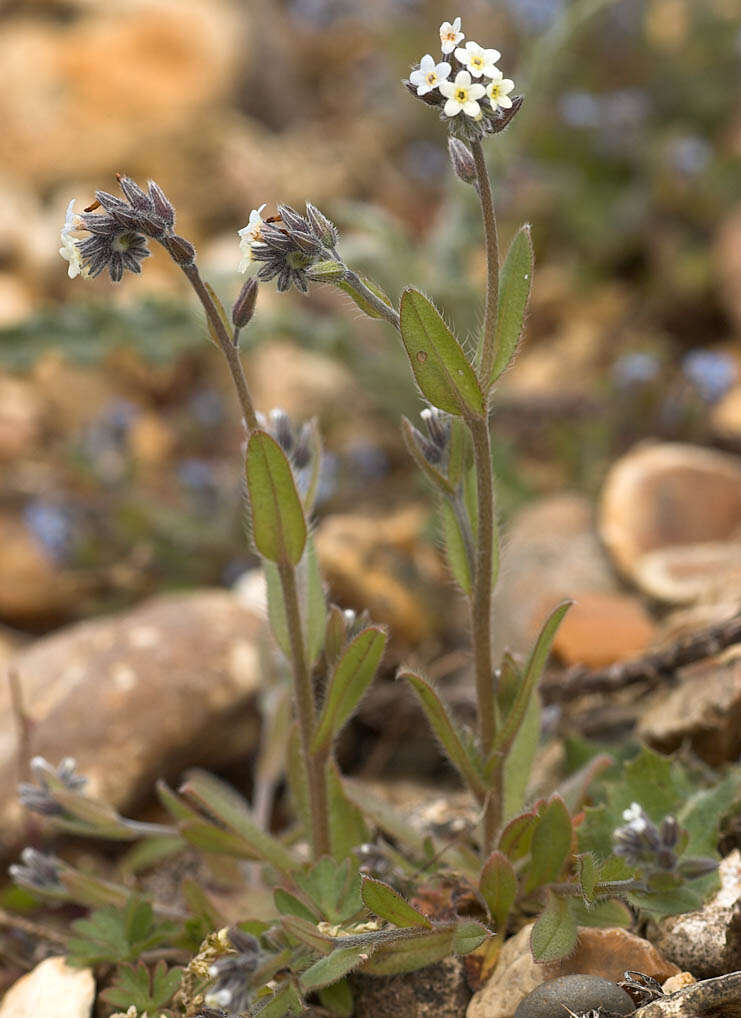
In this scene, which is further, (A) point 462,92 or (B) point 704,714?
(B) point 704,714

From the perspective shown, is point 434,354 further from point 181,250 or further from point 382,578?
point 382,578

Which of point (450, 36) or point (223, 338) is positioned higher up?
point (450, 36)

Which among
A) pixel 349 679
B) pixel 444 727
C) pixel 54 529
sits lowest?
pixel 444 727

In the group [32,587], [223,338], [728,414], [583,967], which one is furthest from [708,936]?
[32,587]

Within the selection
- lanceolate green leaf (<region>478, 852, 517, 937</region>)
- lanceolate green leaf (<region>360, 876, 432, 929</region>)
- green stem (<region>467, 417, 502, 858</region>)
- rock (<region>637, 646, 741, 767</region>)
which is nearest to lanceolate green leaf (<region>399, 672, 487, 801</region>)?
green stem (<region>467, 417, 502, 858</region>)

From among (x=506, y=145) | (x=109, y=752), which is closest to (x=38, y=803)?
(x=109, y=752)

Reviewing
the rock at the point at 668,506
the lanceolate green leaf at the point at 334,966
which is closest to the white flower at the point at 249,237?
the lanceolate green leaf at the point at 334,966

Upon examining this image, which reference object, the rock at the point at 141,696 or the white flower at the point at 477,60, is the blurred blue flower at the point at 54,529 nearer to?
the rock at the point at 141,696
